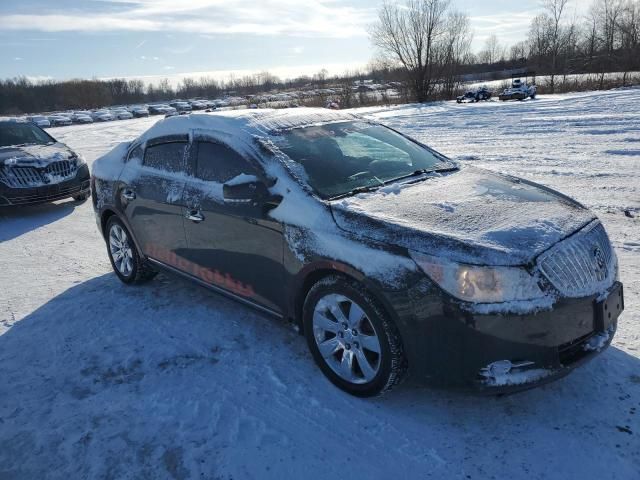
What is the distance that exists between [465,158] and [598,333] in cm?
797

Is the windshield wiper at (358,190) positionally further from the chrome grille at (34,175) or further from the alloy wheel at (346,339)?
the chrome grille at (34,175)

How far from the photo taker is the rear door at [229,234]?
3.36 meters

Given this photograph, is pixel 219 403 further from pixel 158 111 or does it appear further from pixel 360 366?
pixel 158 111

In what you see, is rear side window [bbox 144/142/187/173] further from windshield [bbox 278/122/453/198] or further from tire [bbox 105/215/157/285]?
windshield [bbox 278/122/453/198]

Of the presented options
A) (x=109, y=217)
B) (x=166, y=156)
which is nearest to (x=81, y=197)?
(x=109, y=217)

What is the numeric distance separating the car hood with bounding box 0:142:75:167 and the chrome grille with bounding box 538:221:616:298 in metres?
8.64

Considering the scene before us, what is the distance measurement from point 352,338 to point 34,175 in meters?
7.73

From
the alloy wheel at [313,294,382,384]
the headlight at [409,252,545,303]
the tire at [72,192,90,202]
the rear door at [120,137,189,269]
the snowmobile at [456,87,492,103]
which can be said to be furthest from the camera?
the snowmobile at [456,87,492,103]

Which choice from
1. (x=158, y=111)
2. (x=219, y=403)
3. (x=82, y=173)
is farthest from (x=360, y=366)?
(x=158, y=111)

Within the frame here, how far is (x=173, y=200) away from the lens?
13.5 feet

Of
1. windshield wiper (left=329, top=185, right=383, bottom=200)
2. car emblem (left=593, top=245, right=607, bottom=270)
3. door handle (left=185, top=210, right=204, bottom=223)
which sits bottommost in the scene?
car emblem (left=593, top=245, right=607, bottom=270)

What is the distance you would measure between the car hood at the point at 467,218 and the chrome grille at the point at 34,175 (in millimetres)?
7359

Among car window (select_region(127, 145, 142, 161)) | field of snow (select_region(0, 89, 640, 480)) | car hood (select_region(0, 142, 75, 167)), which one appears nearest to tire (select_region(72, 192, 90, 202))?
car hood (select_region(0, 142, 75, 167))

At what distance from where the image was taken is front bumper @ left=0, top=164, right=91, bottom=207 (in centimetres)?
823
